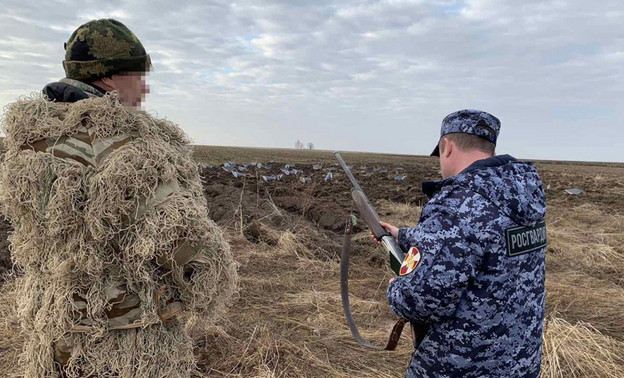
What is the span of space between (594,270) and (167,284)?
23.2 ft

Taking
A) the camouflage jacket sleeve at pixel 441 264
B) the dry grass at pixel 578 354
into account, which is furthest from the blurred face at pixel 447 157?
the dry grass at pixel 578 354

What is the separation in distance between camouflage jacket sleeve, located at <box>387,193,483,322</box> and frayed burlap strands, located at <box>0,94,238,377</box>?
85 cm

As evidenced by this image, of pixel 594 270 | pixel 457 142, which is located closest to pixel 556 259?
pixel 594 270

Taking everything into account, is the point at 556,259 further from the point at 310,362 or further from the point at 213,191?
the point at 213,191

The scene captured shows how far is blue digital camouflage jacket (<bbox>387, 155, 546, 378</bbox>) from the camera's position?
1649 mm

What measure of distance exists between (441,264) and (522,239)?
36 cm

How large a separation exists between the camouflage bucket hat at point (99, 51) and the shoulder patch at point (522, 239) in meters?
1.72

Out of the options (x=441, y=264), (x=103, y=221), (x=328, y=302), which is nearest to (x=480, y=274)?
(x=441, y=264)

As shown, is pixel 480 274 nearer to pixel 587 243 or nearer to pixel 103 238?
pixel 103 238

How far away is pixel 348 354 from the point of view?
3859 millimetres

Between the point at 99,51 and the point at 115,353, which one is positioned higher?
the point at 99,51

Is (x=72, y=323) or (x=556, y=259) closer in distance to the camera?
(x=72, y=323)

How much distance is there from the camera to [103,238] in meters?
1.67

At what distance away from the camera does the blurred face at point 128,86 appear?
1.86 meters
